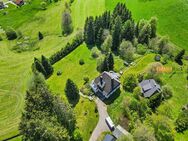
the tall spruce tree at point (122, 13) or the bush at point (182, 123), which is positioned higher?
the tall spruce tree at point (122, 13)

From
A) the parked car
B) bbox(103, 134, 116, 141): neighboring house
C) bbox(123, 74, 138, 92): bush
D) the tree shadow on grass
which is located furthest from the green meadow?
bbox(123, 74, 138, 92): bush

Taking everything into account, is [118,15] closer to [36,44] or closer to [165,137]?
[36,44]

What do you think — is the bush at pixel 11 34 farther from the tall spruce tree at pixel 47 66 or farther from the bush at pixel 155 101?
the bush at pixel 155 101

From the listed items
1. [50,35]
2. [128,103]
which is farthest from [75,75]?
[50,35]

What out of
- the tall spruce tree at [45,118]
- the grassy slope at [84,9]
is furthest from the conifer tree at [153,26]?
the tall spruce tree at [45,118]

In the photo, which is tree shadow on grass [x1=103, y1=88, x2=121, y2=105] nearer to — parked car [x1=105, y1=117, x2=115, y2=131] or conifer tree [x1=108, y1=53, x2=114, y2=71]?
parked car [x1=105, y1=117, x2=115, y2=131]
